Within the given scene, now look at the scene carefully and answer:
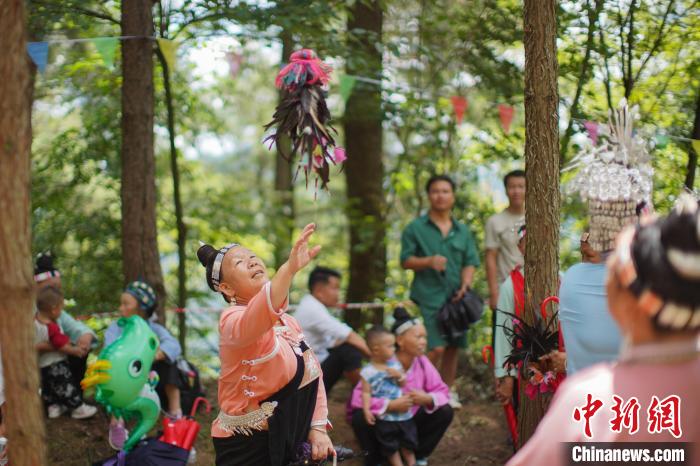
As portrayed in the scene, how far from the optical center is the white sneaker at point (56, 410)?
685 cm

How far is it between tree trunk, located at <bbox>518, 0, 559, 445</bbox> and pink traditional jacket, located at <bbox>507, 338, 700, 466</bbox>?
83.6 inches

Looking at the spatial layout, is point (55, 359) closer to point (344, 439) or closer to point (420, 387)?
point (344, 439)

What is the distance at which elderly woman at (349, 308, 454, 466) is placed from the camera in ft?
20.5

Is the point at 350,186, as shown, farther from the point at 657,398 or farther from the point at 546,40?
the point at 657,398

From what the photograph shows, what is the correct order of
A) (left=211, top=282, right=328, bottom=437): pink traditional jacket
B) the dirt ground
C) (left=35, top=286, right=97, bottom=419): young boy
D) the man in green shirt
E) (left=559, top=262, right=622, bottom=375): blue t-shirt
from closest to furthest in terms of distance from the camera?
1. (left=559, top=262, right=622, bottom=375): blue t-shirt
2. (left=211, top=282, right=328, bottom=437): pink traditional jacket
3. the dirt ground
4. (left=35, top=286, right=97, bottom=419): young boy
5. the man in green shirt

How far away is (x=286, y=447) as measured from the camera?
4.20 m

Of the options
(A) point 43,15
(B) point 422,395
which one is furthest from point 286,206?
(B) point 422,395

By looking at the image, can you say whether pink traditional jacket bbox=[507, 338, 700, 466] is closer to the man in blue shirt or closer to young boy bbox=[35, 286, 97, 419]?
the man in blue shirt

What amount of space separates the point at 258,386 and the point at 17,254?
136cm

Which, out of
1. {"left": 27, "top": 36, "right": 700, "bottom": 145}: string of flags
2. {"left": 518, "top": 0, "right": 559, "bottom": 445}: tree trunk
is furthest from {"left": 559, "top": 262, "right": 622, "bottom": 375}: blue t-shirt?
{"left": 27, "top": 36, "right": 700, "bottom": 145}: string of flags

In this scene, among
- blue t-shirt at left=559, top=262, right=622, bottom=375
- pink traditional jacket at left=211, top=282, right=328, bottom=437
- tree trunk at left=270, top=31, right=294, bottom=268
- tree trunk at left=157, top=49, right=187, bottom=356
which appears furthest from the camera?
tree trunk at left=270, top=31, right=294, bottom=268

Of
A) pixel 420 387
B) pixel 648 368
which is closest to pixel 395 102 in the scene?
pixel 420 387

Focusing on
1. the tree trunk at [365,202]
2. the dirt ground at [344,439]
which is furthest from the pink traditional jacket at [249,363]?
the tree trunk at [365,202]

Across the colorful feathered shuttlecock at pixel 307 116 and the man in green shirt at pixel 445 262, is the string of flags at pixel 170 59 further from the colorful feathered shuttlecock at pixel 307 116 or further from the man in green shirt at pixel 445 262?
the colorful feathered shuttlecock at pixel 307 116
